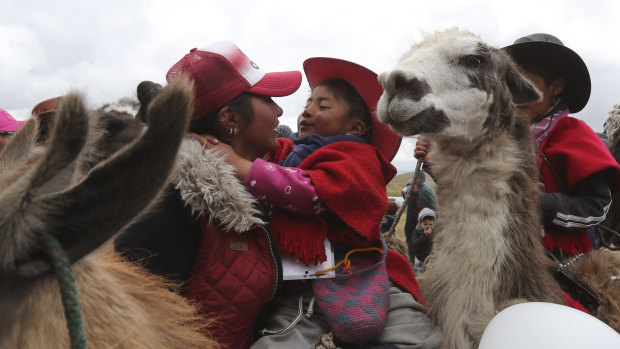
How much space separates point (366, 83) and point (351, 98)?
0.11m

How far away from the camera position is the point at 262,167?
59.3 inches

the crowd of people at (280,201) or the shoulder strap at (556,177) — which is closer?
the crowd of people at (280,201)

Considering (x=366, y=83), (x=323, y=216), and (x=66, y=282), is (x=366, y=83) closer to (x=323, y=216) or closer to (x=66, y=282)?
(x=323, y=216)

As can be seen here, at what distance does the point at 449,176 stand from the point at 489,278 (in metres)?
0.47

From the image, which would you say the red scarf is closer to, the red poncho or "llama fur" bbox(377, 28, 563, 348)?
the red poncho

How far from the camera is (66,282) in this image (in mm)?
570

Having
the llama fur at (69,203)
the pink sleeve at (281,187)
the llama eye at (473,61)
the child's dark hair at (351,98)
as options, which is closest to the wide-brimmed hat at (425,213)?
the child's dark hair at (351,98)

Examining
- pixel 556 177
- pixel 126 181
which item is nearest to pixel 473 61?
pixel 556 177

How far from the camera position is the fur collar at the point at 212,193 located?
1.39m

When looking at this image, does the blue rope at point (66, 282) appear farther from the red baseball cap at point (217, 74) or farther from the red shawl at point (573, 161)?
the red shawl at point (573, 161)

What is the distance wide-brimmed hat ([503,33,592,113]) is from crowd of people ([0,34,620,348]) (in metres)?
0.35

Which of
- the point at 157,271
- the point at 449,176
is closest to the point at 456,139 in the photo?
the point at 449,176

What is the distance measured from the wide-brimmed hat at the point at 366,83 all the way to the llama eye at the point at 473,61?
455 mm

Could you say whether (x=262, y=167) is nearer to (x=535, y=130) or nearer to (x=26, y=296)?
(x=26, y=296)
